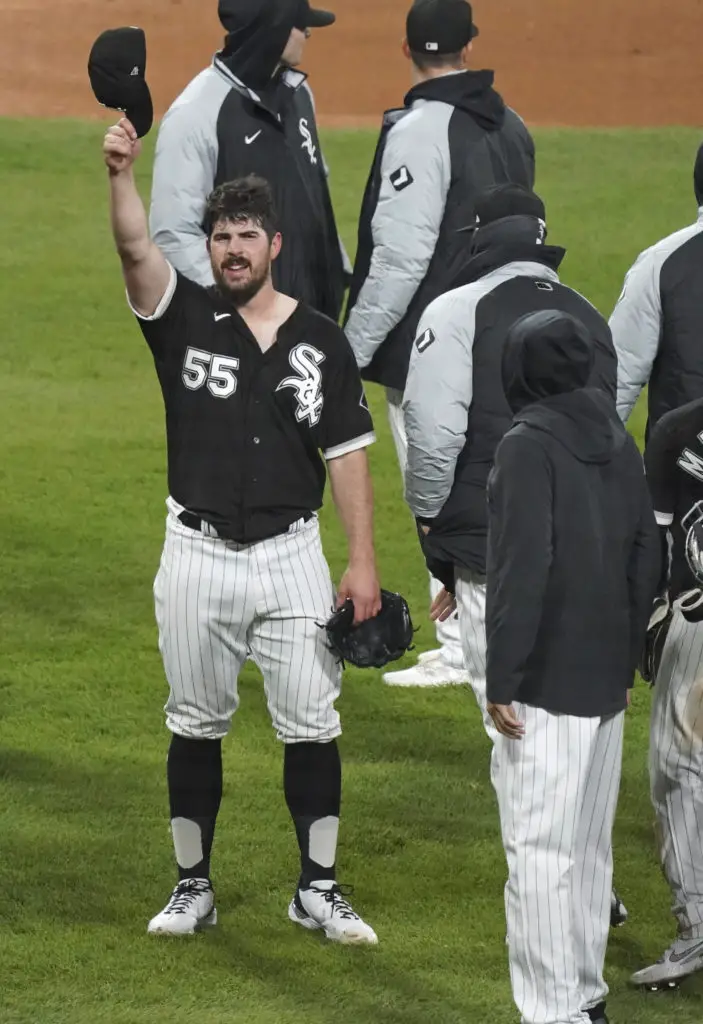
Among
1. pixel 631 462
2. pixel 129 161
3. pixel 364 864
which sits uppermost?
pixel 129 161

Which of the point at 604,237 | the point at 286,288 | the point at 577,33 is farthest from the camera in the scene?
the point at 577,33

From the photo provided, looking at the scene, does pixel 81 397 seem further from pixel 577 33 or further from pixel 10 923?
pixel 577 33

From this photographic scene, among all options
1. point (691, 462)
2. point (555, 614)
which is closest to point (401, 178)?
point (691, 462)

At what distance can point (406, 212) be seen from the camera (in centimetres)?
637

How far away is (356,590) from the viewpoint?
4844 mm

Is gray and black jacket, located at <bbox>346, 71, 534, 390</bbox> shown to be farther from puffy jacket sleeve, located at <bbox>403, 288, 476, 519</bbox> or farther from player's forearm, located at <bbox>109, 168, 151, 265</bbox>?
player's forearm, located at <bbox>109, 168, 151, 265</bbox>

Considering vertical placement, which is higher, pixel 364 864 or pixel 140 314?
pixel 140 314

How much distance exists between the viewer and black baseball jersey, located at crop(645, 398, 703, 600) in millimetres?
4438

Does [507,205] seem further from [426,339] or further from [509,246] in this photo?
[426,339]

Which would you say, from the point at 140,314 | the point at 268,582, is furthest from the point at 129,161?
the point at 268,582

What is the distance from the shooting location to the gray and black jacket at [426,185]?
250 inches

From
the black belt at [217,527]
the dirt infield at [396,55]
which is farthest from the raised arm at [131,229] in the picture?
the dirt infield at [396,55]

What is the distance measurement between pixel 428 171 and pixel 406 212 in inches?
6.2

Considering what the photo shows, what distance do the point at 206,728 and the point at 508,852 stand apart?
1135 mm
